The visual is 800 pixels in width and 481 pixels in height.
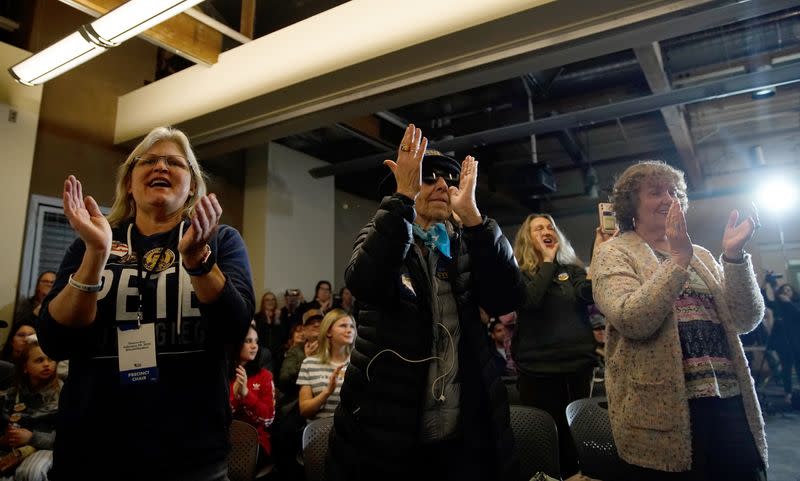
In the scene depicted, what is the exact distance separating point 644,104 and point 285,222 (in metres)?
4.52

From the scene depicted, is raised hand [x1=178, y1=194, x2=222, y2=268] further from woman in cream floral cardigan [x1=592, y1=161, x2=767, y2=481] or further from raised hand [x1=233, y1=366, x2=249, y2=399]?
raised hand [x1=233, y1=366, x2=249, y2=399]

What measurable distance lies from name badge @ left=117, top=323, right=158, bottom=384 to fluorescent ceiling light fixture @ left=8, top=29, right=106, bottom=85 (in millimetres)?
2725

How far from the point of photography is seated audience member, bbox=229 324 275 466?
2.70 meters

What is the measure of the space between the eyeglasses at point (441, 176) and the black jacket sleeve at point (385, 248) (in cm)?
23

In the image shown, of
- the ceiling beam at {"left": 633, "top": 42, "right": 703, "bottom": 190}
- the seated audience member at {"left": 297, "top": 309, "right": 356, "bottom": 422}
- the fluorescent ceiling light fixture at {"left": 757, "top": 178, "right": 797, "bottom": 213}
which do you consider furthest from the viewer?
the fluorescent ceiling light fixture at {"left": 757, "top": 178, "right": 797, "bottom": 213}

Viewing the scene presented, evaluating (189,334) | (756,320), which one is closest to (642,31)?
(756,320)

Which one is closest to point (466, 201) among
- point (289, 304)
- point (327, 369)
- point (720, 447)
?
point (720, 447)

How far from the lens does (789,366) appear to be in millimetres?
5410

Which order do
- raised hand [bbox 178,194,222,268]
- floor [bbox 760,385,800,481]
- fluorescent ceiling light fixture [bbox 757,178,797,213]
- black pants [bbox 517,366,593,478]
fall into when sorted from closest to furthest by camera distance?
raised hand [bbox 178,194,222,268] → black pants [bbox 517,366,593,478] → floor [bbox 760,385,800,481] → fluorescent ceiling light fixture [bbox 757,178,797,213]

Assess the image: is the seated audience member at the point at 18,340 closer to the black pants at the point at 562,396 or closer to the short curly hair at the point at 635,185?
the black pants at the point at 562,396

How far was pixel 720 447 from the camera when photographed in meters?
1.14

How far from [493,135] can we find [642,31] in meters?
2.76

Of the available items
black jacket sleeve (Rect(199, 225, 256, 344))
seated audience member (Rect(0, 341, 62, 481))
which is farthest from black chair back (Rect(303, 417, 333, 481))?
seated audience member (Rect(0, 341, 62, 481))

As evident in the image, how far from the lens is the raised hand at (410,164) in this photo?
1.15m
